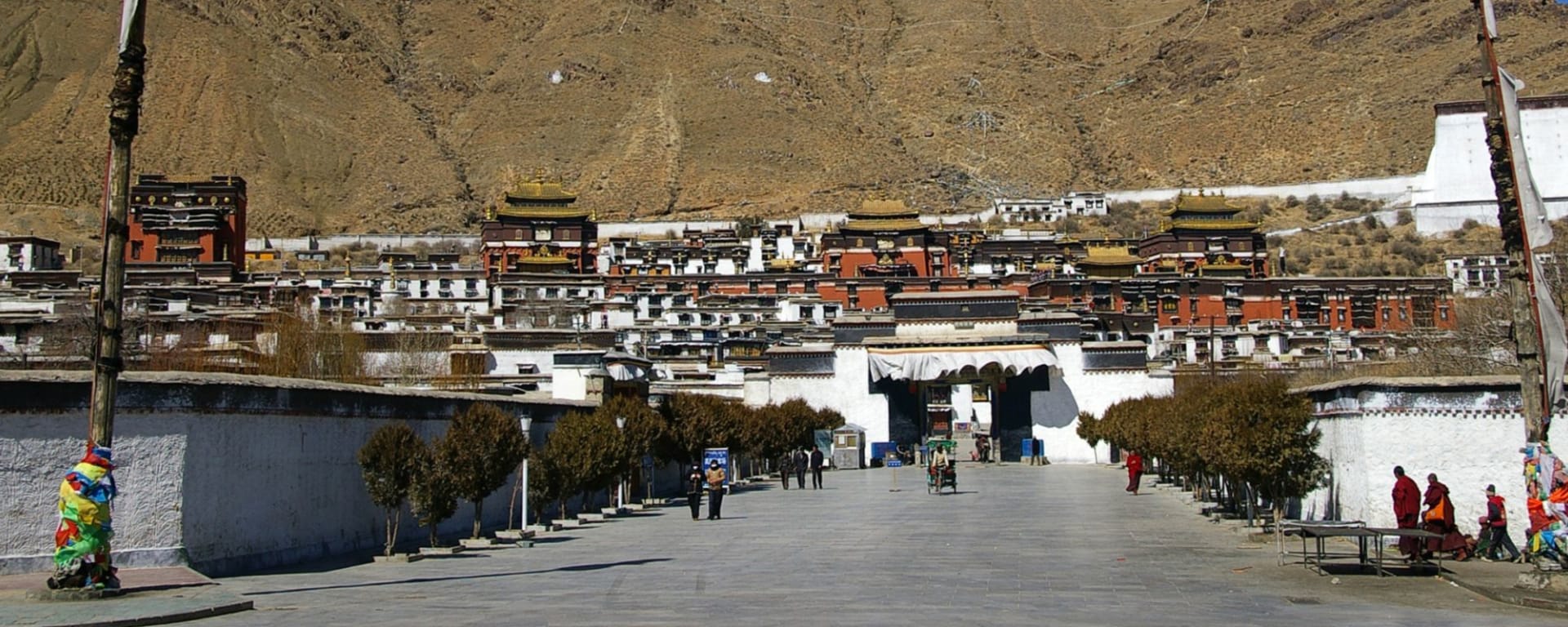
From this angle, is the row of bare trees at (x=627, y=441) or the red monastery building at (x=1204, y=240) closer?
the row of bare trees at (x=627, y=441)

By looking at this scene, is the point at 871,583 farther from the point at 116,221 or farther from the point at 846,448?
the point at 846,448

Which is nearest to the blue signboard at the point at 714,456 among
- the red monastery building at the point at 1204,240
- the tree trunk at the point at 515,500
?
the tree trunk at the point at 515,500

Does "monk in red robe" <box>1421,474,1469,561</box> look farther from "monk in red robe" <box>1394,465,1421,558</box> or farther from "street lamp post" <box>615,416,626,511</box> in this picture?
"street lamp post" <box>615,416,626,511</box>

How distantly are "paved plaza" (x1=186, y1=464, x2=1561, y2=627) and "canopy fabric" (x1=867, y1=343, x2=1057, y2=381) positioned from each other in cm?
3768

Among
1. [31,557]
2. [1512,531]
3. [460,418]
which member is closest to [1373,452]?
[1512,531]

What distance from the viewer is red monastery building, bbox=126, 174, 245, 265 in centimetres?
9875

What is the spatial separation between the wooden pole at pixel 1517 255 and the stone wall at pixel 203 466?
13.4 metres

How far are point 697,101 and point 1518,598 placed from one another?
139265 mm

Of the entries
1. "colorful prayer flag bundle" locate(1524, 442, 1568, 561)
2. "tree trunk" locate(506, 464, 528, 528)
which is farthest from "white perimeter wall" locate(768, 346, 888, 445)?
"colorful prayer flag bundle" locate(1524, 442, 1568, 561)

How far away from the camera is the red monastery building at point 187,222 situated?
9875 cm

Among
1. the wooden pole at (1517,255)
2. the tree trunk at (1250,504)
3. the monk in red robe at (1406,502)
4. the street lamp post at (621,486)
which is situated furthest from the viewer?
the street lamp post at (621,486)

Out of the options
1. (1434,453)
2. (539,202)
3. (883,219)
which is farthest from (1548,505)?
(539,202)

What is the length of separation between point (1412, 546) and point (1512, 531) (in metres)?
1.77

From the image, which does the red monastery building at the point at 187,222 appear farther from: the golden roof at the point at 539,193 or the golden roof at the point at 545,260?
the golden roof at the point at 539,193
